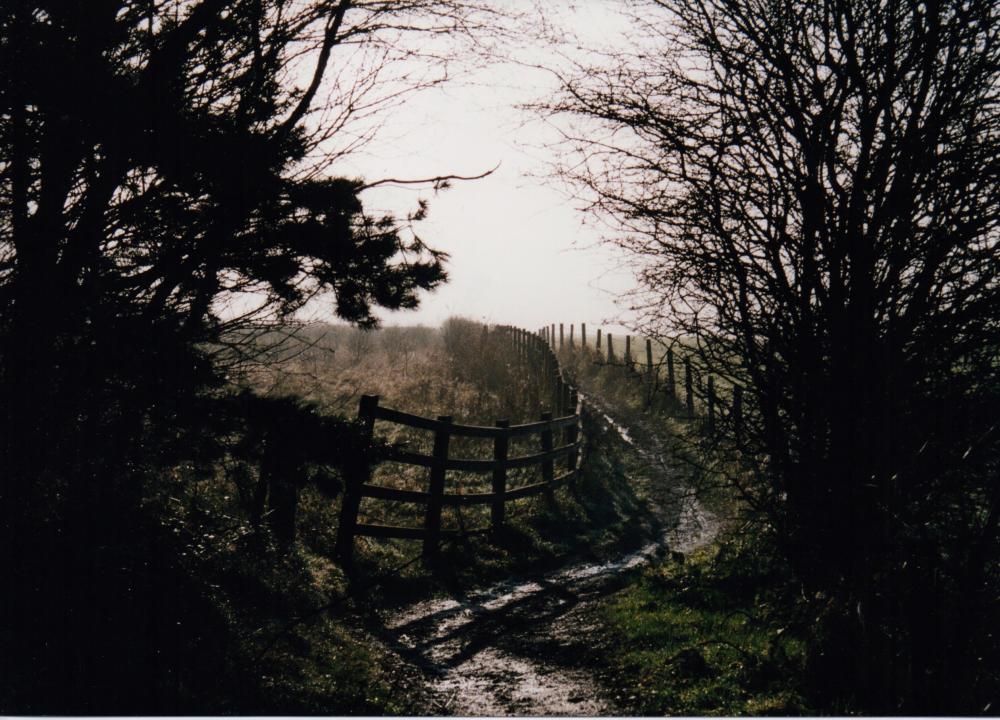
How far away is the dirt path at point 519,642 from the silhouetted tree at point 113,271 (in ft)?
7.67

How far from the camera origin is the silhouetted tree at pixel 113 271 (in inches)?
163

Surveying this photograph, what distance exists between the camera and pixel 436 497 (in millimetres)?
9258

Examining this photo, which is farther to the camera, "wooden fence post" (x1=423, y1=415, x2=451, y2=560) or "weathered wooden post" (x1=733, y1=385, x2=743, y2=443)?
"wooden fence post" (x1=423, y1=415, x2=451, y2=560)

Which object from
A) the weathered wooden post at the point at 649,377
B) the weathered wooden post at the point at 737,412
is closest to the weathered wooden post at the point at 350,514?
the weathered wooden post at the point at 649,377

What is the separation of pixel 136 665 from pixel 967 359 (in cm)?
586

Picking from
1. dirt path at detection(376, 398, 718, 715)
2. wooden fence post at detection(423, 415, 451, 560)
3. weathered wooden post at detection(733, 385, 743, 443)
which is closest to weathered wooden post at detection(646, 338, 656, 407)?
weathered wooden post at detection(733, 385, 743, 443)

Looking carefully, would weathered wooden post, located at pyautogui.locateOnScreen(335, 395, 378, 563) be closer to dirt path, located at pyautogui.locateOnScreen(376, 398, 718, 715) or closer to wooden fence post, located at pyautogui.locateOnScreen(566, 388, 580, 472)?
dirt path, located at pyautogui.locateOnScreen(376, 398, 718, 715)

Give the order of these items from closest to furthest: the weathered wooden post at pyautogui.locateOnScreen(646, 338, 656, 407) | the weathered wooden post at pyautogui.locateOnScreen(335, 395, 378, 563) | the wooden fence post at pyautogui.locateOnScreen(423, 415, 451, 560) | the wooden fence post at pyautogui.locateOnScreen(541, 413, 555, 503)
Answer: the weathered wooden post at pyautogui.locateOnScreen(646, 338, 656, 407) → the weathered wooden post at pyautogui.locateOnScreen(335, 395, 378, 563) → the wooden fence post at pyautogui.locateOnScreen(423, 415, 451, 560) → the wooden fence post at pyautogui.locateOnScreen(541, 413, 555, 503)

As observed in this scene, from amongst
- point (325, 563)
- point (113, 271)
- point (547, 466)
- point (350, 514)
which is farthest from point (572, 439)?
point (113, 271)

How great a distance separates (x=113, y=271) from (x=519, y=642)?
454 cm

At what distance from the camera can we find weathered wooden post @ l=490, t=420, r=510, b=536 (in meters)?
10.3

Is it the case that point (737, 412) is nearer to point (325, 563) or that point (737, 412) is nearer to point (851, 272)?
point (851, 272)

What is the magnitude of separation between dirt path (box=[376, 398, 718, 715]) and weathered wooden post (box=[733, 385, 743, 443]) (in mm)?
849

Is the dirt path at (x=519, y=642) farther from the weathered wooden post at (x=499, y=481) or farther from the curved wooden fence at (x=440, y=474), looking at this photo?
the weathered wooden post at (x=499, y=481)
